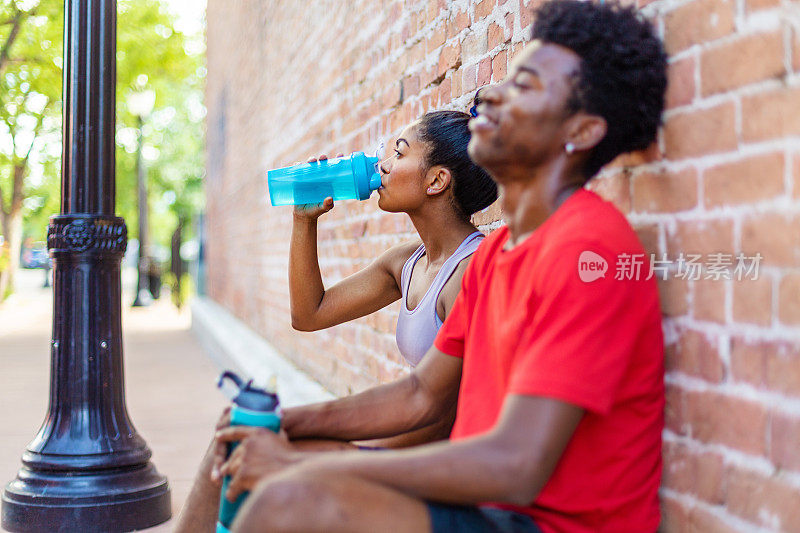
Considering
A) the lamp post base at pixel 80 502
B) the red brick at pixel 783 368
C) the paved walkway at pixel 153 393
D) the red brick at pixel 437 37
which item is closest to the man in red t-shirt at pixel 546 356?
the red brick at pixel 783 368

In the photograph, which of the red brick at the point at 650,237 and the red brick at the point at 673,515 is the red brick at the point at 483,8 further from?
the red brick at the point at 673,515

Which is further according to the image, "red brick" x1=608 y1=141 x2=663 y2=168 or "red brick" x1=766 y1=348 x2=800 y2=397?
"red brick" x1=608 y1=141 x2=663 y2=168

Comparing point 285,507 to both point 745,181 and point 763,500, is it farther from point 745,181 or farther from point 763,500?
point 745,181

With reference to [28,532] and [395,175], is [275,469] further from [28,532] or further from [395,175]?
[28,532]

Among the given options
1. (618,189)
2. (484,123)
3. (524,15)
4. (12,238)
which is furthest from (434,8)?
(12,238)

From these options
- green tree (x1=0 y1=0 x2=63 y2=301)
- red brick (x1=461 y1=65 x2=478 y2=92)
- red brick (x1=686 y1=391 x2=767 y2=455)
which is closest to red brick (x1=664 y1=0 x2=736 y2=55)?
red brick (x1=686 y1=391 x2=767 y2=455)

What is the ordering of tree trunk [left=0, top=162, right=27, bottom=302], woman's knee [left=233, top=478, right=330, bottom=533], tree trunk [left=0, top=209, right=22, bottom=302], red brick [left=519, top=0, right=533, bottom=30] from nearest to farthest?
woman's knee [left=233, top=478, right=330, bottom=533]
red brick [left=519, top=0, right=533, bottom=30]
tree trunk [left=0, top=162, right=27, bottom=302]
tree trunk [left=0, top=209, right=22, bottom=302]

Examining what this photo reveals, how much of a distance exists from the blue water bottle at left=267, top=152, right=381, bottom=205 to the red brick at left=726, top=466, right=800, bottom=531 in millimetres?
1540

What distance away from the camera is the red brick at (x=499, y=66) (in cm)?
289

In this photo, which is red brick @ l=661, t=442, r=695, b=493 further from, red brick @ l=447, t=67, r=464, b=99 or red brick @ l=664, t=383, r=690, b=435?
red brick @ l=447, t=67, r=464, b=99

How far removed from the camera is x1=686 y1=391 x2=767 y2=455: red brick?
167 cm

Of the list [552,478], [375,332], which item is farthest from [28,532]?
[552,478]

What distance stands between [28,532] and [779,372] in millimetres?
3081

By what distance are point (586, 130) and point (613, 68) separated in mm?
142
